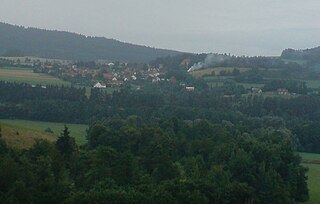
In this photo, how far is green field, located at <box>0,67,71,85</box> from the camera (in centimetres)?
10607

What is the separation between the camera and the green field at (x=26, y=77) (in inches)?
4176

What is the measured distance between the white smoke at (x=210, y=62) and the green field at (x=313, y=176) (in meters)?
79.7

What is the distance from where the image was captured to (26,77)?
112625mm

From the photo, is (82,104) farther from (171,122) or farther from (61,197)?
(61,197)

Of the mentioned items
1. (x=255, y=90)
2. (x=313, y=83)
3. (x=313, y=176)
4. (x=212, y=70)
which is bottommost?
(x=313, y=176)

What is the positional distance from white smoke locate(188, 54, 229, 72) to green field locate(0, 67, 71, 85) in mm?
40716

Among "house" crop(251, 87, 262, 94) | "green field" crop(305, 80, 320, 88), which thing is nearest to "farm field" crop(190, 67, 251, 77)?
"green field" crop(305, 80, 320, 88)

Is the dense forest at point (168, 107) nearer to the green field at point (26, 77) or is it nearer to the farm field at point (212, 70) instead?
the green field at point (26, 77)

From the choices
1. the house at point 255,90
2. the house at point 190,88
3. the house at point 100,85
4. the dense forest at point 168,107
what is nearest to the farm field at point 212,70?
the house at point 190,88

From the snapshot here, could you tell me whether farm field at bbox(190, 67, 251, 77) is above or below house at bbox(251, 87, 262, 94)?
above

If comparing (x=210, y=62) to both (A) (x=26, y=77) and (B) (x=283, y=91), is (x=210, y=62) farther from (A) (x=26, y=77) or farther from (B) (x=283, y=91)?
(A) (x=26, y=77)

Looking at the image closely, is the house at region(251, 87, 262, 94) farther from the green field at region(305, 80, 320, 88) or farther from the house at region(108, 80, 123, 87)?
the house at region(108, 80, 123, 87)

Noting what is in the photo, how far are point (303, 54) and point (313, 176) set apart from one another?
111m

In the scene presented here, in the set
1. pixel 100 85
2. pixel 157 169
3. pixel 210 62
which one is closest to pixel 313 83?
pixel 210 62
